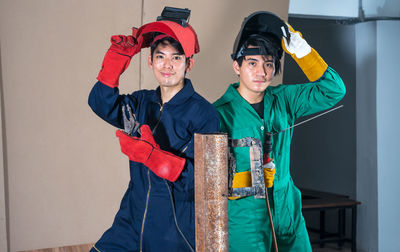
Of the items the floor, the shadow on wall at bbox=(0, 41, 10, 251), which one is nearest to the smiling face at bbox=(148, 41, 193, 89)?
the shadow on wall at bbox=(0, 41, 10, 251)

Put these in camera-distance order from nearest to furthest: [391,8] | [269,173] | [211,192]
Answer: [211,192]
[269,173]
[391,8]

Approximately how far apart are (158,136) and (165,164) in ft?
0.58

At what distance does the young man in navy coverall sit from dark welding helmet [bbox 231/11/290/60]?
281 mm

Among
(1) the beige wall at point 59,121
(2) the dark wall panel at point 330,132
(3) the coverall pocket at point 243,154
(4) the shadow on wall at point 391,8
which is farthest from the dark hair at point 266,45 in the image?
(2) the dark wall panel at point 330,132

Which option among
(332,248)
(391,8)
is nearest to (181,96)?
(391,8)

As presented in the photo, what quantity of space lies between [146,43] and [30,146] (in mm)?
1039

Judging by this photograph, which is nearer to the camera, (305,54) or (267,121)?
(305,54)

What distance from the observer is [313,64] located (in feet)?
5.74

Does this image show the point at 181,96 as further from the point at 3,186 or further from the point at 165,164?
the point at 3,186

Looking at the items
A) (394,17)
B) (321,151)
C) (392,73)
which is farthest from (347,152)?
(394,17)

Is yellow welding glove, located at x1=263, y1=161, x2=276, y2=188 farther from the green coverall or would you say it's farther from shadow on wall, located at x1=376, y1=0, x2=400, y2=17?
shadow on wall, located at x1=376, y1=0, x2=400, y2=17

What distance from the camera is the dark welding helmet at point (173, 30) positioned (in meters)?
1.51

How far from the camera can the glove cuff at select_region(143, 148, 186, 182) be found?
1.42 metres

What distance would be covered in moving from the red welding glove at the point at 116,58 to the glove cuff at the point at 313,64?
2.13 feet
